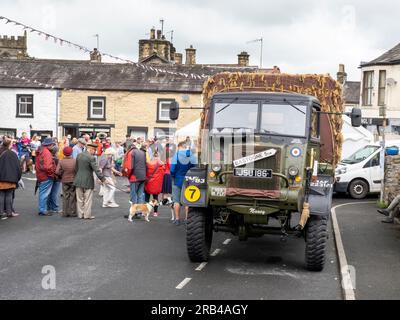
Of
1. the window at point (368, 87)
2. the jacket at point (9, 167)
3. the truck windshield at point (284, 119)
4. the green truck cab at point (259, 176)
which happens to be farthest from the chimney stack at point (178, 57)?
the truck windshield at point (284, 119)

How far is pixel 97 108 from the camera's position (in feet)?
117

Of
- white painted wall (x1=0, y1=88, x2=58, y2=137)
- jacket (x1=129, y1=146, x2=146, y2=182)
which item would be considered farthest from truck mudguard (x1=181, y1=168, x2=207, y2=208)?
white painted wall (x1=0, y1=88, x2=58, y2=137)

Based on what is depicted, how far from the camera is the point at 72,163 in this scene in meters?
13.8

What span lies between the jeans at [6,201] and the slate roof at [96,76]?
22.2 metres

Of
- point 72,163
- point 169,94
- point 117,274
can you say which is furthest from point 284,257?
point 169,94

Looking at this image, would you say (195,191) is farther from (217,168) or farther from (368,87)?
(368,87)

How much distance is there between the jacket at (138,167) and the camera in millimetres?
13289

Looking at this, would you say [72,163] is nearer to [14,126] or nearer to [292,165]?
[292,165]

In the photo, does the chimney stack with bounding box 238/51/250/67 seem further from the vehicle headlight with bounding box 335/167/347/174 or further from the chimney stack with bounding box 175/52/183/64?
the vehicle headlight with bounding box 335/167/347/174

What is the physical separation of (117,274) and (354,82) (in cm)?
5267

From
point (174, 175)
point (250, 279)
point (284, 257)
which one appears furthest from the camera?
point (174, 175)

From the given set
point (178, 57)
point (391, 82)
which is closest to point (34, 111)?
point (178, 57)

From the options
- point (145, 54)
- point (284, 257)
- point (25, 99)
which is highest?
point (145, 54)

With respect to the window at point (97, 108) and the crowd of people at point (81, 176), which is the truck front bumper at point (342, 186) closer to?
the crowd of people at point (81, 176)
